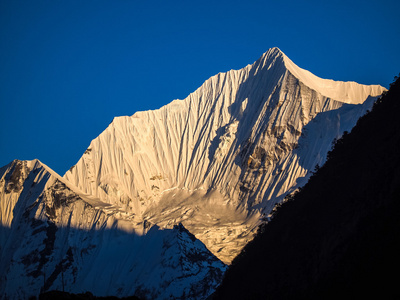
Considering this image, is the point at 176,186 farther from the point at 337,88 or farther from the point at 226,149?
the point at 337,88

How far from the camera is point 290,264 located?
2255 inches

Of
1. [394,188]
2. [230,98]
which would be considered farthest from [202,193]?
[394,188]

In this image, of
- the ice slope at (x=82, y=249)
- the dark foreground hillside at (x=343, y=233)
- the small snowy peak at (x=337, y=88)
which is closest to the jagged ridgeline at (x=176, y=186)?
the ice slope at (x=82, y=249)

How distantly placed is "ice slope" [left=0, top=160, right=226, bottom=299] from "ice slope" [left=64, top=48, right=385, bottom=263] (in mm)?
15763

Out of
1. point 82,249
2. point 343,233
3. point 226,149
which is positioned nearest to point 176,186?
point 226,149

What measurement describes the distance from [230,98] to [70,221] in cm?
6314

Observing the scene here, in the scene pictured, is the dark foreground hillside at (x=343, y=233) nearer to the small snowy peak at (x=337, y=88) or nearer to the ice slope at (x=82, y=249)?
the ice slope at (x=82, y=249)

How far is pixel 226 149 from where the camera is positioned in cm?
17225

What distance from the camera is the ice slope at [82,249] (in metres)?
112

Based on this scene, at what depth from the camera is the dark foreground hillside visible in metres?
46.1

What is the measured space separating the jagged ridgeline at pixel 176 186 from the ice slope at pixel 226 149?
0.89ft

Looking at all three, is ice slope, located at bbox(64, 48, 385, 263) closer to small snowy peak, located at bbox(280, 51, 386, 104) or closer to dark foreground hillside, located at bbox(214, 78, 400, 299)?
small snowy peak, located at bbox(280, 51, 386, 104)

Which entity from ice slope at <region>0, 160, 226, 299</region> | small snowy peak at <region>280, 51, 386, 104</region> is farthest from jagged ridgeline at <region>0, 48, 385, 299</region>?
small snowy peak at <region>280, 51, 386, 104</region>

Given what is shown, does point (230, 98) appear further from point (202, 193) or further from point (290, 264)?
point (290, 264)
